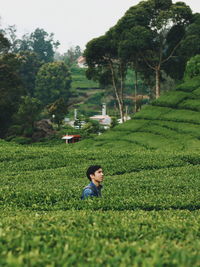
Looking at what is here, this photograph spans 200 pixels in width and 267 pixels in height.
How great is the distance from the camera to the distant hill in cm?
3497

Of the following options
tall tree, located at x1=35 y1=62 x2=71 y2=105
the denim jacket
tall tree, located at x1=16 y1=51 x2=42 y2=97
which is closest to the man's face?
the denim jacket

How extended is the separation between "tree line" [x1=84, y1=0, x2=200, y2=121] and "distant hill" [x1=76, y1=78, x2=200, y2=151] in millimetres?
8167

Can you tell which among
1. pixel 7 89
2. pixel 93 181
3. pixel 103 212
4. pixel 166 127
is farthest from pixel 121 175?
pixel 7 89

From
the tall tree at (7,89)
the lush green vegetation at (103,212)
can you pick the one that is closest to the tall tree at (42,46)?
the tall tree at (7,89)

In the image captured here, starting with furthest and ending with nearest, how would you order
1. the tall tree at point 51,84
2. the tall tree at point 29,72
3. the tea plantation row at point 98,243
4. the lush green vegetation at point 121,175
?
the tall tree at point 29,72
the tall tree at point 51,84
the lush green vegetation at point 121,175
the tea plantation row at point 98,243

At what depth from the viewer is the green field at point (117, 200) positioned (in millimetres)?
6312

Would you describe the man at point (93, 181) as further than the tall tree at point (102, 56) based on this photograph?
No

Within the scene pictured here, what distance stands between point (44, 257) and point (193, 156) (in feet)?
78.5

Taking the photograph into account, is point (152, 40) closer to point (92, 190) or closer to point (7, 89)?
point (7, 89)

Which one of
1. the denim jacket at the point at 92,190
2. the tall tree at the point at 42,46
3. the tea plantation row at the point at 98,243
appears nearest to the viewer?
the tea plantation row at the point at 98,243

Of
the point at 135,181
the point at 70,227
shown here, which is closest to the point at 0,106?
the point at 135,181

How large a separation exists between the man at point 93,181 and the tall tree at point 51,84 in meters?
85.3

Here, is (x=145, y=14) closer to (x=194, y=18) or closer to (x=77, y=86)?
(x=194, y=18)

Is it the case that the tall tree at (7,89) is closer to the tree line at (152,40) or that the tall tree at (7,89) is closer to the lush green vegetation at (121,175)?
the lush green vegetation at (121,175)
